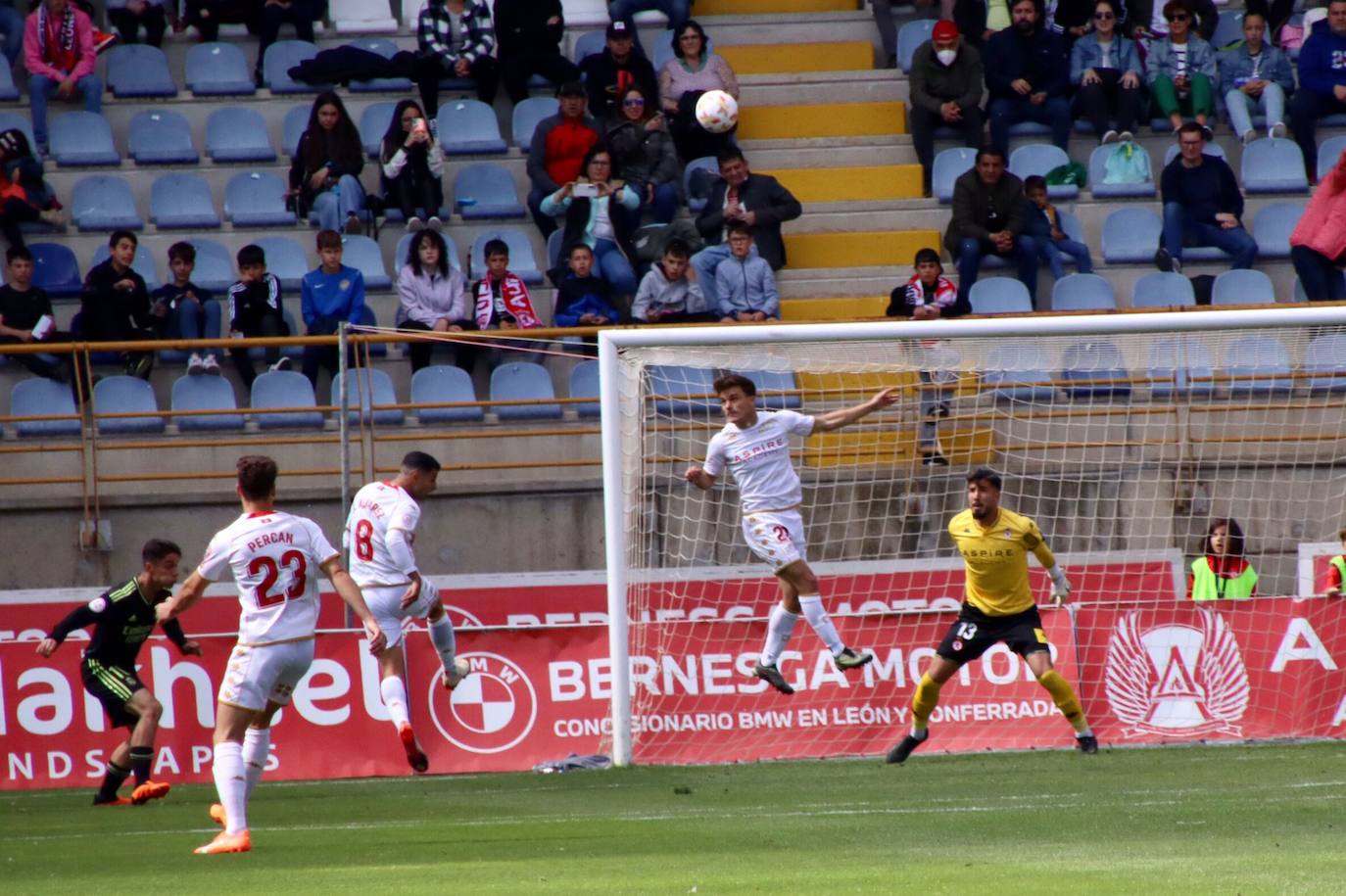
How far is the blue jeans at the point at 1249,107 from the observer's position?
18.2 metres

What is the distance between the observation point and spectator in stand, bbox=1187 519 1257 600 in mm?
13406

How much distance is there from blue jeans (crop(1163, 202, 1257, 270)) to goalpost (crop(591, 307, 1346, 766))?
3072 mm

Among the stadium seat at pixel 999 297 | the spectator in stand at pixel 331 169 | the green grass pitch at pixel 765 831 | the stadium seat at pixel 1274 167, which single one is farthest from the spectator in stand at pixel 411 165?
the stadium seat at pixel 1274 167

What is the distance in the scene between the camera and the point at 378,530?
11.4m

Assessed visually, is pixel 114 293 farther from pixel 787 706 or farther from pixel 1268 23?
pixel 1268 23

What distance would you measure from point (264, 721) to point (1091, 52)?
1249cm

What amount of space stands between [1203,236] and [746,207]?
14.0ft

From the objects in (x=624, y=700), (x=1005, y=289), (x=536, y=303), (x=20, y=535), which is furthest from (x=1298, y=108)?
(x=20, y=535)

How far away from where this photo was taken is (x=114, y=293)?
1533 centimetres

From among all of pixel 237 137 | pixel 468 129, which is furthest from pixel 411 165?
pixel 237 137

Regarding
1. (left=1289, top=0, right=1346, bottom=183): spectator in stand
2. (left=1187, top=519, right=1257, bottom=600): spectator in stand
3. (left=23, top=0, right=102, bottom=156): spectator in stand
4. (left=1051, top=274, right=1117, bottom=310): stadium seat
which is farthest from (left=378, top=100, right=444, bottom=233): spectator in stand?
(left=1289, top=0, right=1346, bottom=183): spectator in stand

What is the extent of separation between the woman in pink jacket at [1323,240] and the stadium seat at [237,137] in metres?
9.64

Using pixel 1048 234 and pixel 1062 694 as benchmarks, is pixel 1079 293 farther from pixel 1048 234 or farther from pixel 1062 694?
pixel 1062 694

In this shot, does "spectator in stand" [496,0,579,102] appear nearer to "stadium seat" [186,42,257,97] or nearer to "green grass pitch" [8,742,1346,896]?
"stadium seat" [186,42,257,97]
